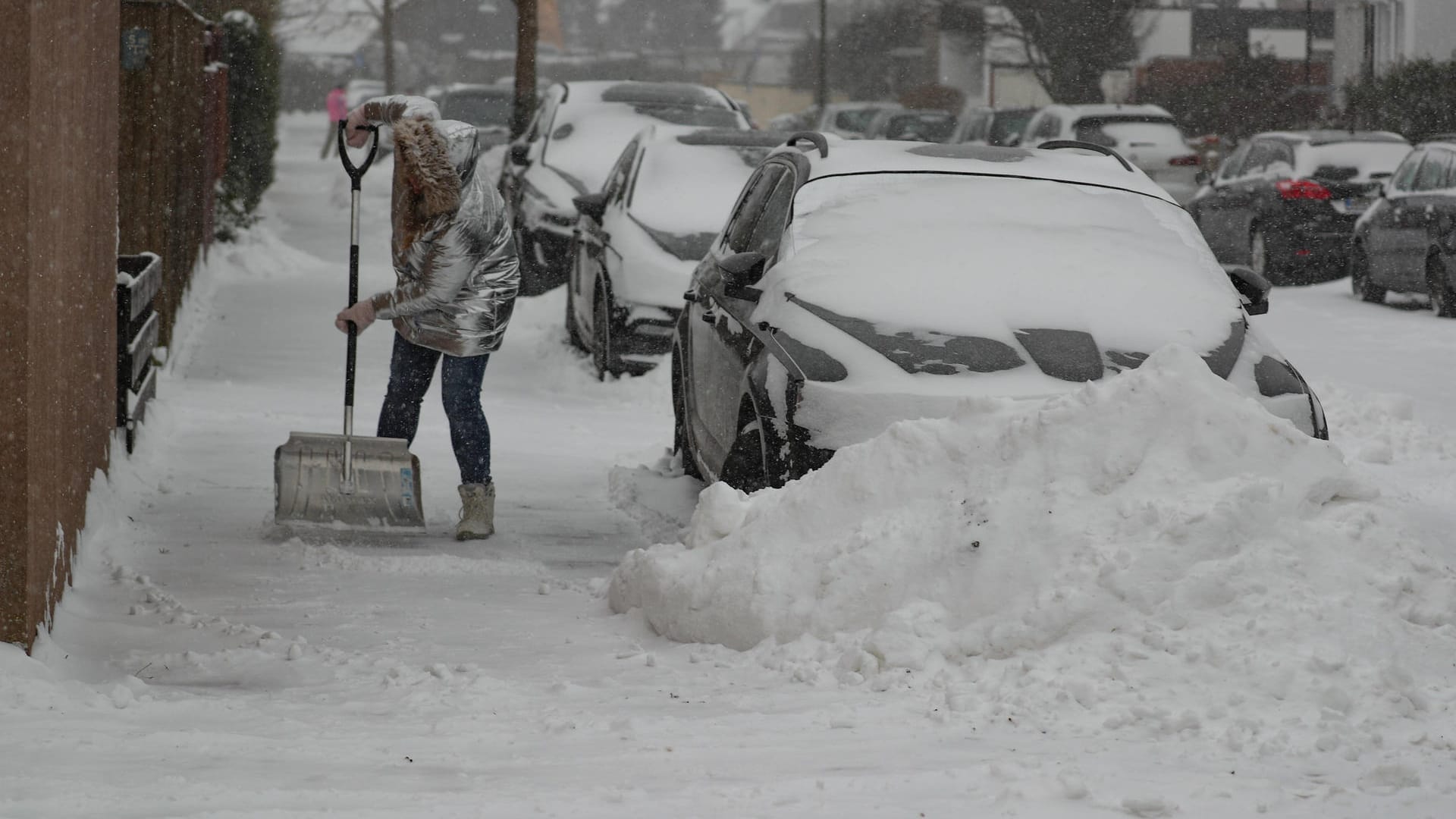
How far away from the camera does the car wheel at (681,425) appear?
299 inches

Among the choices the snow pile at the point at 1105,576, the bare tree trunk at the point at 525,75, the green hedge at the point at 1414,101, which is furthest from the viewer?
the green hedge at the point at 1414,101

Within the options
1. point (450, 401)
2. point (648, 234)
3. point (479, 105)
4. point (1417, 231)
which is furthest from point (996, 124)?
point (450, 401)

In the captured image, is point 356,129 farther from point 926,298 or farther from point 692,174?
point 692,174

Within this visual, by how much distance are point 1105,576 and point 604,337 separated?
21.9 ft

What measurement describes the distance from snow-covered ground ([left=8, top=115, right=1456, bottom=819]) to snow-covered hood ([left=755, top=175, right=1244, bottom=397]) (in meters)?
0.64

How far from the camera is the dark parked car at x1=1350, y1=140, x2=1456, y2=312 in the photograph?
14734 mm

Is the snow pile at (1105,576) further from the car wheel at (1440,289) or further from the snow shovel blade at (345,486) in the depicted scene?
the car wheel at (1440,289)

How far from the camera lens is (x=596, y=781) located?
148 inches

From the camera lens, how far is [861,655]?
450cm

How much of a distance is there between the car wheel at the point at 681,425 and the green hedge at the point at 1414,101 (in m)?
21.4

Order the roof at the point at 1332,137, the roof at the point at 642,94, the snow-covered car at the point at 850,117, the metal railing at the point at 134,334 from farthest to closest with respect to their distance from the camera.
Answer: the snow-covered car at the point at 850,117 < the roof at the point at 1332,137 < the roof at the point at 642,94 < the metal railing at the point at 134,334

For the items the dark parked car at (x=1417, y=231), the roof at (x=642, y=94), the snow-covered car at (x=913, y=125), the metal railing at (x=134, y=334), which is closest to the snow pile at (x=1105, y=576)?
the metal railing at (x=134, y=334)

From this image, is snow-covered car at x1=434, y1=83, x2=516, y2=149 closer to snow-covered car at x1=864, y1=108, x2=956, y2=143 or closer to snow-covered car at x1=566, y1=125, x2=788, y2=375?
snow-covered car at x1=864, y1=108, x2=956, y2=143

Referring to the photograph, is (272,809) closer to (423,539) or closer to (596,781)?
(596,781)
